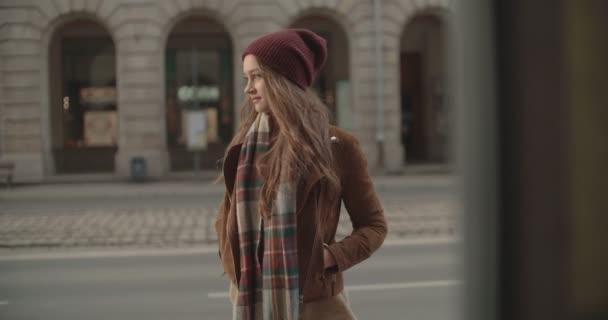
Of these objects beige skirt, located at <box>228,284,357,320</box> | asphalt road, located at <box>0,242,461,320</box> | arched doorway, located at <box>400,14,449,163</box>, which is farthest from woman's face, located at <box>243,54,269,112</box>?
arched doorway, located at <box>400,14,449,163</box>

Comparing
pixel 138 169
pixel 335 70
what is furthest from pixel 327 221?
pixel 335 70

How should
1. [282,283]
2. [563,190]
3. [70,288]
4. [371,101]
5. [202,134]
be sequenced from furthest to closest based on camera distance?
[371,101], [202,134], [70,288], [282,283], [563,190]

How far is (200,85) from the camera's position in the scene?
70.7 feet

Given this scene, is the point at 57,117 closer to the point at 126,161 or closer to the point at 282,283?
the point at 126,161

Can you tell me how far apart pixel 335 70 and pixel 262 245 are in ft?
66.7

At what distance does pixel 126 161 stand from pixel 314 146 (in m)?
17.9

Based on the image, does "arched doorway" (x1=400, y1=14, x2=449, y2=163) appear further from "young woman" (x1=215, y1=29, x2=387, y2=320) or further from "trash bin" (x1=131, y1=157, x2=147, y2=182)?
"young woman" (x1=215, y1=29, x2=387, y2=320)

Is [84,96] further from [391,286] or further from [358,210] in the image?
[358,210]

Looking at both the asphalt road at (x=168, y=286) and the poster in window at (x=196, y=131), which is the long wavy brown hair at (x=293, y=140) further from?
the poster in window at (x=196, y=131)

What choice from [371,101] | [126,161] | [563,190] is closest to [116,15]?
[126,161]

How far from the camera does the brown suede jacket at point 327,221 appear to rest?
227 centimetres

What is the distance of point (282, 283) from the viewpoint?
221cm

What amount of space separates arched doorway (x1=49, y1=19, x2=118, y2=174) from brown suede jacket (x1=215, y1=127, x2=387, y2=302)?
64.8 feet

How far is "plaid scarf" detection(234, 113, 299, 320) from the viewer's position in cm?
218
